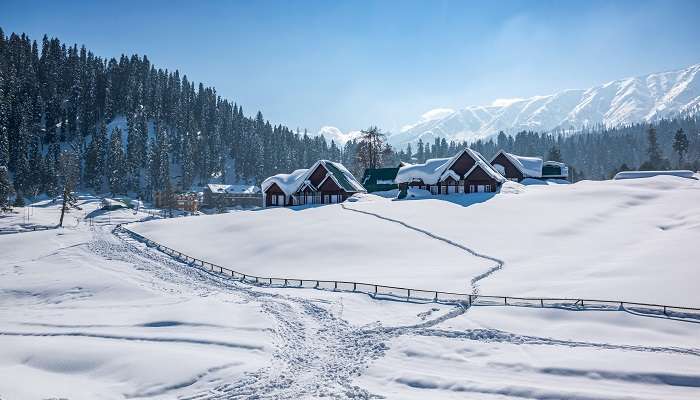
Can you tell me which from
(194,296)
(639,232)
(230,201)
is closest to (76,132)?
(230,201)

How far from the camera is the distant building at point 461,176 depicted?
2180 inches

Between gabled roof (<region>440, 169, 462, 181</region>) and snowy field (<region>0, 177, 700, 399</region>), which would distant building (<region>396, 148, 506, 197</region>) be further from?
snowy field (<region>0, 177, 700, 399</region>)

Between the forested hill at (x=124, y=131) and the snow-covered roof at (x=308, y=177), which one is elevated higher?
the forested hill at (x=124, y=131)

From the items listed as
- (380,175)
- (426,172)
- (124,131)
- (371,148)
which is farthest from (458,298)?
(124,131)

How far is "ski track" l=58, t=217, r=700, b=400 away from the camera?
13719 mm

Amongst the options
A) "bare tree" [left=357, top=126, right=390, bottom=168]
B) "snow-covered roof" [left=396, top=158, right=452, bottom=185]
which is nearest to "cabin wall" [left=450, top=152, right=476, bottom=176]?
"snow-covered roof" [left=396, top=158, right=452, bottom=185]

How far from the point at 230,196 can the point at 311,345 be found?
8787 centimetres

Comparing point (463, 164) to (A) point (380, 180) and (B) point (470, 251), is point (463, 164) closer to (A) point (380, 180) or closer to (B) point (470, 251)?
(A) point (380, 180)

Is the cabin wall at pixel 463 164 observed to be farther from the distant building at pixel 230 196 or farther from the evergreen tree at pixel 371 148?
the distant building at pixel 230 196

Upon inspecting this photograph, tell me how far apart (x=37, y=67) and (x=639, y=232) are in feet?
475

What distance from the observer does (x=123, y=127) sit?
118m

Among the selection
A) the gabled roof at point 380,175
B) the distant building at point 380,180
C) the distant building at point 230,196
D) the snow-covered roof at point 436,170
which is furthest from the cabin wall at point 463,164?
the distant building at point 230,196

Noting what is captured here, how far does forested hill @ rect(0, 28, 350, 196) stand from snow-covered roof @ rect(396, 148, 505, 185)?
67.6m

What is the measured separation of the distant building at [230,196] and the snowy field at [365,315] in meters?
55.3
